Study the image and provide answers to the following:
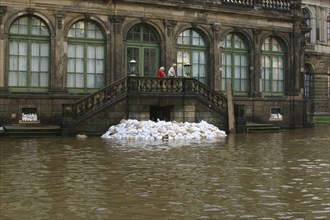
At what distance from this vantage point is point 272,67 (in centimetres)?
2994

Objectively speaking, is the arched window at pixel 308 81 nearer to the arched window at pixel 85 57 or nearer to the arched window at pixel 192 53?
the arched window at pixel 192 53

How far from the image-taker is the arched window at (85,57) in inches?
957

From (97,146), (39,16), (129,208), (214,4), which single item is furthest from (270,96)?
(129,208)

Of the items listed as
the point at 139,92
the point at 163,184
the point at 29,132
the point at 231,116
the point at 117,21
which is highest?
the point at 117,21

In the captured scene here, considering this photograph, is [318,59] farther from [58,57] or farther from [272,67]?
[58,57]

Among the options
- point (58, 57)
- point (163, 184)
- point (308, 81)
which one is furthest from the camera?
point (308, 81)

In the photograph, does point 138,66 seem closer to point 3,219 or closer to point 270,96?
point 270,96

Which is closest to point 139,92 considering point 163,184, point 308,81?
point 163,184

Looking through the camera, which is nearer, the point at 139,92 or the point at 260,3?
the point at 139,92

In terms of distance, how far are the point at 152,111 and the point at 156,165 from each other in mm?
12490

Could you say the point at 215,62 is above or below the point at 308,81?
below

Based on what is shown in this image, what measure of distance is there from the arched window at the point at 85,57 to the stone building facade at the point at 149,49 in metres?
0.05

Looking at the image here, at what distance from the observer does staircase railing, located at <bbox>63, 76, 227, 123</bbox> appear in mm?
20634

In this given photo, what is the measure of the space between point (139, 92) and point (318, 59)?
28577 mm
